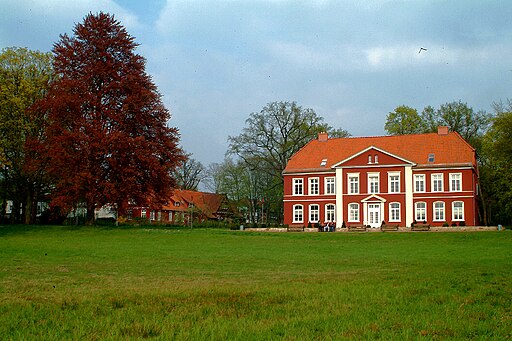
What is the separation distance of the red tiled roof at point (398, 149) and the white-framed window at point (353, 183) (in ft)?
9.24

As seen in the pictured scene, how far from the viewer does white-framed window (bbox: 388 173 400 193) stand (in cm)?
6156

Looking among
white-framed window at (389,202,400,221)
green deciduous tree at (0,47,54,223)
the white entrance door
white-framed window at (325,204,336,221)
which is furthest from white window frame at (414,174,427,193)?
green deciduous tree at (0,47,54,223)

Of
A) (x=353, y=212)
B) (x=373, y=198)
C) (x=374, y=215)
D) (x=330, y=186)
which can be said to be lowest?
(x=374, y=215)

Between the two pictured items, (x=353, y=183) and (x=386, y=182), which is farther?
(x=353, y=183)

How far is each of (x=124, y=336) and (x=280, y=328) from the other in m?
1.94

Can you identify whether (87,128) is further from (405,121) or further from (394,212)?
(405,121)

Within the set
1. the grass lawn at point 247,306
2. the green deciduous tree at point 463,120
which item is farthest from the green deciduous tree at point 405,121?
the grass lawn at point 247,306

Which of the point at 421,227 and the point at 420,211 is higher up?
the point at 420,211

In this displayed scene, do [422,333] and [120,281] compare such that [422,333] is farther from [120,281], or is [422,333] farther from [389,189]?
[389,189]

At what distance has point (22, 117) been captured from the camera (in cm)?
4625

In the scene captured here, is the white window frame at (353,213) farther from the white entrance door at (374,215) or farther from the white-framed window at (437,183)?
the white-framed window at (437,183)

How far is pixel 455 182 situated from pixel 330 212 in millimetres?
13616

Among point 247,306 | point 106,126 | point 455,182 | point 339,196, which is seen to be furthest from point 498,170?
point 247,306

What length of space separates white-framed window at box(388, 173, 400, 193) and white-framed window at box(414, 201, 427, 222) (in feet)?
8.61
